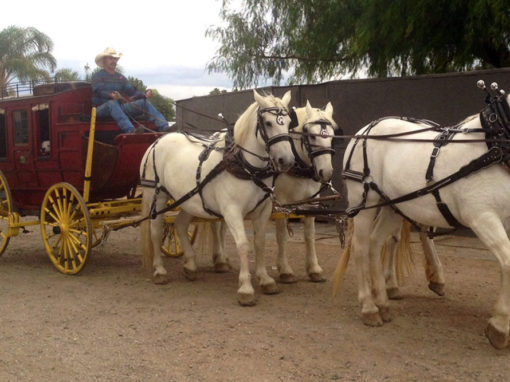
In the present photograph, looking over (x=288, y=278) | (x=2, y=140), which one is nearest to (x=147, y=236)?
(x=288, y=278)

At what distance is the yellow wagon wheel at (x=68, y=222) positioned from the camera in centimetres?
653

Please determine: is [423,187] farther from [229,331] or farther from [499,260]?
[229,331]

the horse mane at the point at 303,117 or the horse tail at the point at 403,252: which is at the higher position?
the horse mane at the point at 303,117

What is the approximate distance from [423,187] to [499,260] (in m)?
0.73

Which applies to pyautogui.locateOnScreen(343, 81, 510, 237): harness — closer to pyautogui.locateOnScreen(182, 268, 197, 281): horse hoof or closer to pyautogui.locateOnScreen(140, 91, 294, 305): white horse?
pyautogui.locateOnScreen(140, 91, 294, 305): white horse

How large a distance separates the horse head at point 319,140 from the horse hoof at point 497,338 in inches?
77.1

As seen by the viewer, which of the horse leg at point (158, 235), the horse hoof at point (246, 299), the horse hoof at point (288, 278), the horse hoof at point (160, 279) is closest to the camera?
the horse hoof at point (246, 299)

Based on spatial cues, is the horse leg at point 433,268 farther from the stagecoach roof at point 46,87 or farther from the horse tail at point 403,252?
the stagecoach roof at point 46,87

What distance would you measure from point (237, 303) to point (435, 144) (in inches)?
94.1

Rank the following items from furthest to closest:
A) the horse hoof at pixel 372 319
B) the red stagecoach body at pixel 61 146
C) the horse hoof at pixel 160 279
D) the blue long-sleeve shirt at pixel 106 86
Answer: the blue long-sleeve shirt at pixel 106 86 → the red stagecoach body at pixel 61 146 → the horse hoof at pixel 160 279 → the horse hoof at pixel 372 319

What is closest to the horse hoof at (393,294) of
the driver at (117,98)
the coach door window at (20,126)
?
the driver at (117,98)

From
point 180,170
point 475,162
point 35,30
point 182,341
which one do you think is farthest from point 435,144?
point 35,30

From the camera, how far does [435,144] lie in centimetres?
423

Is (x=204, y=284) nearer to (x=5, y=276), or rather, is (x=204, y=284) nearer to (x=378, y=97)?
(x=5, y=276)
